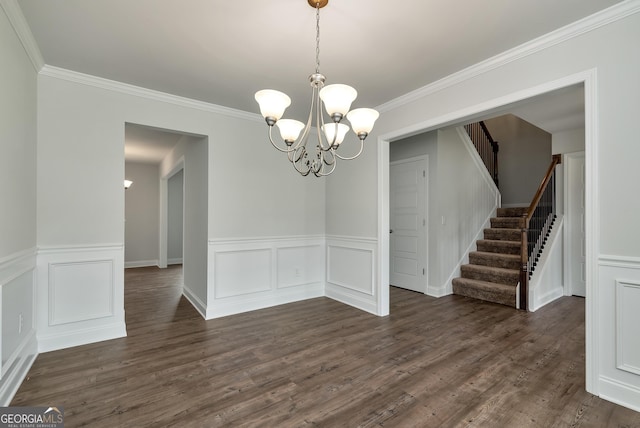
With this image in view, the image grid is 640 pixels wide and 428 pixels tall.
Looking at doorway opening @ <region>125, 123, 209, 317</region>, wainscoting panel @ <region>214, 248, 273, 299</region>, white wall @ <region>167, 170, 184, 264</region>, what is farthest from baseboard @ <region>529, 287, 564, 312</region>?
white wall @ <region>167, 170, 184, 264</region>

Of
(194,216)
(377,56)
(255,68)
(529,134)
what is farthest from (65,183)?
(529,134)

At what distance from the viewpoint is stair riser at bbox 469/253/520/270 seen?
448 cm

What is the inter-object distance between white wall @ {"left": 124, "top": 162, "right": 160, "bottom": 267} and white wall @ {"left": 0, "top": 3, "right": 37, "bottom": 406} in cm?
525

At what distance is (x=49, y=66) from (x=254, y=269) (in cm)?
286

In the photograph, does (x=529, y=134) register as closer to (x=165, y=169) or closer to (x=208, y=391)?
(x=208, y=391)

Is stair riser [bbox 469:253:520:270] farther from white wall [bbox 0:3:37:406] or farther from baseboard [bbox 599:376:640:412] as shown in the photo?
white wall [bbox 0:3:37:406]

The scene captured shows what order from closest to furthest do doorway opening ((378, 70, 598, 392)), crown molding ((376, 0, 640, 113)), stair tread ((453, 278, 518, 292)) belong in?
1. crown molding ((376, 0, 640, 113))
2. doorway opening ((378, 70, 598, 392))
3. stair tread ((453, 278, 518, 292))

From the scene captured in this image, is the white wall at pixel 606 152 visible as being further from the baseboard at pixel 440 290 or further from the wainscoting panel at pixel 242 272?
the wainscoting panel at pixel 242 272

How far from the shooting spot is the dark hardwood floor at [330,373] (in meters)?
1.87

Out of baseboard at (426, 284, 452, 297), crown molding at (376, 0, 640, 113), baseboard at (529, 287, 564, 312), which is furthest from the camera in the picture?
baseboard at (426, 284, 452, 297)

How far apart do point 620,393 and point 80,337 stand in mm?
4263

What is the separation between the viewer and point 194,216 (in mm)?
4281

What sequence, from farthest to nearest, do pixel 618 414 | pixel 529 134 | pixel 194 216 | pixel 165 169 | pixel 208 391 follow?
pixel 165 169
pixel 529 134
pixel 194 216
pixel 208 391
pixel 618 414

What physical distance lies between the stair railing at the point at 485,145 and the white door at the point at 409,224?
5.93 ft
